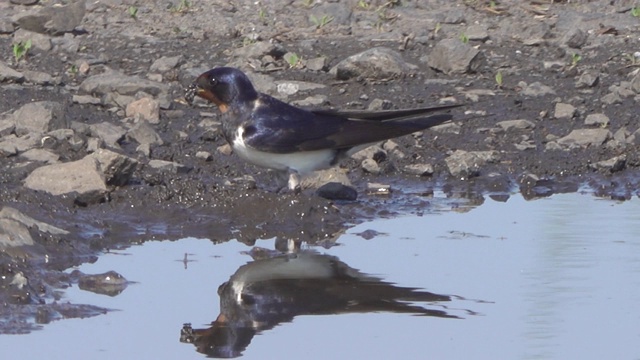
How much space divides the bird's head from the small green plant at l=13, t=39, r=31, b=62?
8.46 feet

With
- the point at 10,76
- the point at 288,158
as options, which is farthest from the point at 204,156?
the point at 10,76

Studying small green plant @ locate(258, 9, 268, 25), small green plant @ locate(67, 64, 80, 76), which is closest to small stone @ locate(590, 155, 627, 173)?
small green plant @ locate(258, 9, 268, 25)

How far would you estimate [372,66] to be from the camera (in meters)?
9.66

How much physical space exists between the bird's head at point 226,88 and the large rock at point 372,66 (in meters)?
2.21

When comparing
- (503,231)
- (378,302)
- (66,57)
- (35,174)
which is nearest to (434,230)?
(503,231)

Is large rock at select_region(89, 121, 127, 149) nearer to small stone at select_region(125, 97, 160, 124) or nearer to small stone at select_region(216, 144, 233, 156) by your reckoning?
small stone at select_region(125, 97, 160, 124)

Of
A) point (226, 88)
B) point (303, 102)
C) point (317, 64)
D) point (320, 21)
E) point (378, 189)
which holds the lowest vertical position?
point (378, 189)

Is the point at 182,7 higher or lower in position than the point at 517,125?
higher

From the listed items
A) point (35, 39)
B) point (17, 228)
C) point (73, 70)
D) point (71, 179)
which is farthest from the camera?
point (35, 39)

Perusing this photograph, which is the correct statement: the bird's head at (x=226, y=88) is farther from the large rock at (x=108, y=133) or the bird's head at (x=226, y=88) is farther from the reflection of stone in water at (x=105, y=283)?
the reflection of stone in water at (x=105, y=283)

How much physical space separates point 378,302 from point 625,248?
145cm

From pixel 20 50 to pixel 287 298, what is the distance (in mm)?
4527

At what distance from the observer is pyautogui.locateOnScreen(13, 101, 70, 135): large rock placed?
8117 mm

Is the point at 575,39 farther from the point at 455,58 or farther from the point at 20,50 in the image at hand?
the point at 20,50
